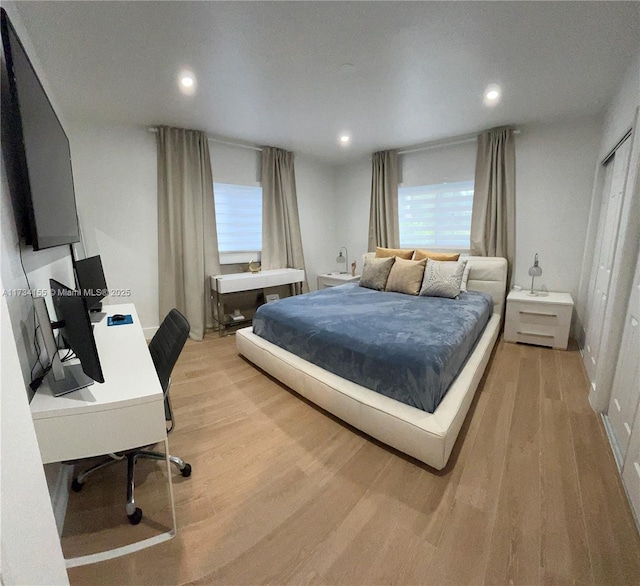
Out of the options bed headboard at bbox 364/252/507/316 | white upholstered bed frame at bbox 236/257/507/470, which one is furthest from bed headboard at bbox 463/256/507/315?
white upholstered bed frame at bbox 236/257/507/470

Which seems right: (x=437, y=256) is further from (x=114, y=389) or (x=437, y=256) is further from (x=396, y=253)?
(x=114, y=389)

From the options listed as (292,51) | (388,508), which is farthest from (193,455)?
(292,51)

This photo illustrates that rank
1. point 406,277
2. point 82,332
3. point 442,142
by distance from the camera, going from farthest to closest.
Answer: point 442,142 → point 406,277 → point 82,332

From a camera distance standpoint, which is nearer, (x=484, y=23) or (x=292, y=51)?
(x=484, y=23)

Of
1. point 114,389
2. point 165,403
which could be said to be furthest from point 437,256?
point 114,389

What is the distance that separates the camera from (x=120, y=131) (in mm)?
3115

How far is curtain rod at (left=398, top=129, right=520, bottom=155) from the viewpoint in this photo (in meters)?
3.54

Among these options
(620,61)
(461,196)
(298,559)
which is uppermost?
(620,61)

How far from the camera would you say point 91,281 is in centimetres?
239

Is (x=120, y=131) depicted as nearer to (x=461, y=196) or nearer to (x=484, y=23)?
(x=484, y=23)

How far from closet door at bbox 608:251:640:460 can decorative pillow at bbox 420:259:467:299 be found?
136cm

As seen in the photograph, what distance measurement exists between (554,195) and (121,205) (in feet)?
15.8

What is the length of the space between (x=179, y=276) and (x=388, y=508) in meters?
3.22

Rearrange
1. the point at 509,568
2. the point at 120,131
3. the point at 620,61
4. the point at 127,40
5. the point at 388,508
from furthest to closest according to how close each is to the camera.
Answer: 1. the point at 120,131
2. the point at 620,61
3. the point at 127,40
4. the point at 388,508
5. the point at 509,568
